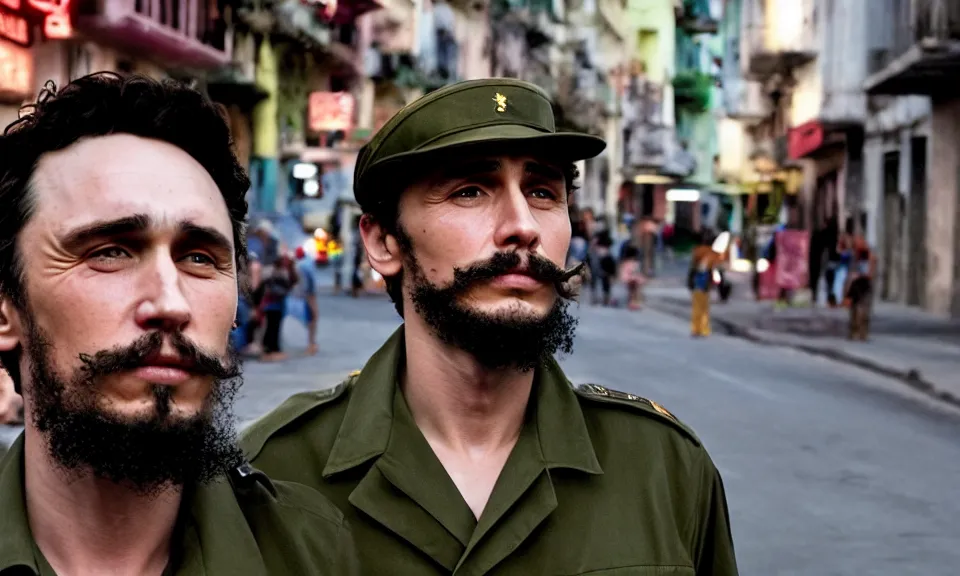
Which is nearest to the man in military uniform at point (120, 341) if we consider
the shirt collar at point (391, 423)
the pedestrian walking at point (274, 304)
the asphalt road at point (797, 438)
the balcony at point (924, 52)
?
the shirt collar at point (391, 423)

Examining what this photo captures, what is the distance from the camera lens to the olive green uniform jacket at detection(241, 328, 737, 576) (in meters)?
2.98

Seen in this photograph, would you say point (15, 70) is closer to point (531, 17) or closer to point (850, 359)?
point (850, 359)

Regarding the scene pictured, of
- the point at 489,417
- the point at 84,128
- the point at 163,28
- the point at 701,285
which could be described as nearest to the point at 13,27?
the point at 163,28

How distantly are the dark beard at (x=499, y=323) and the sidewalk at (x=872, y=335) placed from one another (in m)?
12.7

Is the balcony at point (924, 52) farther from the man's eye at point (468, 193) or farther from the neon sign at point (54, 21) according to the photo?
the man's eye at point (468, 193)

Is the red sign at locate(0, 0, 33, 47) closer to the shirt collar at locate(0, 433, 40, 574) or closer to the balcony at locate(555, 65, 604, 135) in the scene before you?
the shirt collar at locate(0, 433, 40, 574)

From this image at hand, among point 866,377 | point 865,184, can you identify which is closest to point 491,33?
point 865,184

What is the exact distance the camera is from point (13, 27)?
22.2 metres

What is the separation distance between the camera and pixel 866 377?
17359 millimetres

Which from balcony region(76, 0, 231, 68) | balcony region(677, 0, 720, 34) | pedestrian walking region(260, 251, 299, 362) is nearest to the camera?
pedestrian walking region(260, 251, 299, 362)

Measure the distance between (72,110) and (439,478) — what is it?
3.94 feet

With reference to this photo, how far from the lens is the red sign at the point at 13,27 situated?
2169cm

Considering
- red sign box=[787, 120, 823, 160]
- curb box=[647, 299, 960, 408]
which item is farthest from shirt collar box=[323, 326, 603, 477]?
red sign box=[787, 120, 823, 160]

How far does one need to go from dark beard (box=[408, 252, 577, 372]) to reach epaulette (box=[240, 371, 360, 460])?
1.06 feet
